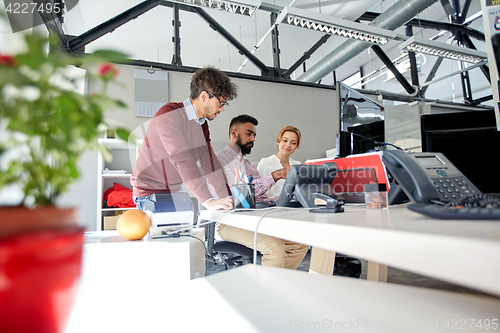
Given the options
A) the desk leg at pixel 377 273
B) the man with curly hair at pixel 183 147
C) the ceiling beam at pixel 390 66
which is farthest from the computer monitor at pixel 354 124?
the ceiling beam at pixel 390 66

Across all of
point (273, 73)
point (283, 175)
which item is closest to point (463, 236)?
point (283, 175)

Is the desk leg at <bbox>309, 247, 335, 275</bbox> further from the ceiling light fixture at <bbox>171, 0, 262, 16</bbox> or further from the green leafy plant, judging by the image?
the ceiling light fixture at <bbox>171, 0, 262, 16</bbox>

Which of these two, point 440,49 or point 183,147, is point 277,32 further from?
point 183,147

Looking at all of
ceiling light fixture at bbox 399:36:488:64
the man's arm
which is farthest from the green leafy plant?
ceiling light fixture at bbox 399:36:488:64

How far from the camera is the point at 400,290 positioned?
0.65m

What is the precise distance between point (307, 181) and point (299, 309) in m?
0.49

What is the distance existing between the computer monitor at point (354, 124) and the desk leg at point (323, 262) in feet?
1.69

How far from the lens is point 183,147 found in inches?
59.7

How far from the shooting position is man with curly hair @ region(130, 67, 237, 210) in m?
1.46

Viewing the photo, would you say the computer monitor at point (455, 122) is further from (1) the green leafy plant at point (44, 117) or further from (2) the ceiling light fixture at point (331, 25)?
(2) the ceiling light fixture at point (331, 25)

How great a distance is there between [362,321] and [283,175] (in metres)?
1.17

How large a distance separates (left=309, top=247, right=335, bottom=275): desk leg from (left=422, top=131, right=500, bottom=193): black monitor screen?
634mm

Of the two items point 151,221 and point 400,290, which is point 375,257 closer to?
point 400,290

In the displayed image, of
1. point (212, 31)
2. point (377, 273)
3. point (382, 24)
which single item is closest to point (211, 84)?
point (377, 273)
